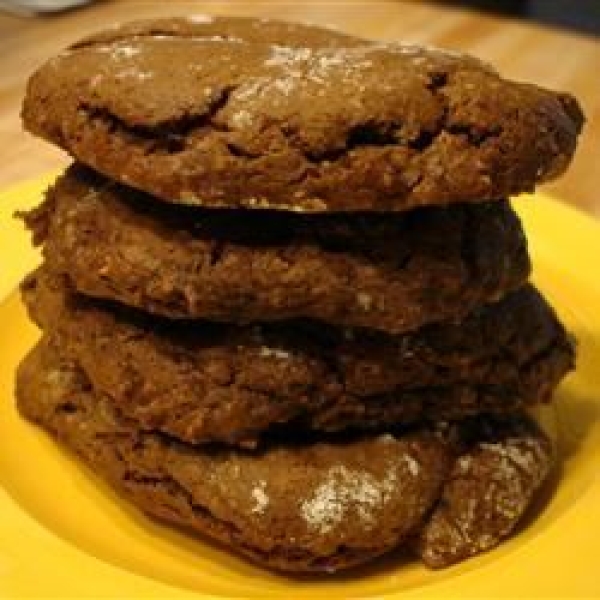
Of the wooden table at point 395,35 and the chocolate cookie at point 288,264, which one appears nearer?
the chocolate cookie at point 288,264

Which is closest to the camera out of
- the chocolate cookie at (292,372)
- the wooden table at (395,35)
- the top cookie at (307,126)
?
the top cookie at (307,126)

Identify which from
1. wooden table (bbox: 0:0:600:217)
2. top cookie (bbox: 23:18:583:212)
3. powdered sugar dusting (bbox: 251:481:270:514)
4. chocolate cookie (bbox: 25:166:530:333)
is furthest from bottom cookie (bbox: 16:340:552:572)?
wooden table (bbox: 0:0:600:217)

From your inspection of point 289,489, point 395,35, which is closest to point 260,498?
point 289,489

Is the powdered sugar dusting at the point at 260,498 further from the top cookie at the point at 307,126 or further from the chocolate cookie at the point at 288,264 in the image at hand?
the top cookie at the point at 307,126

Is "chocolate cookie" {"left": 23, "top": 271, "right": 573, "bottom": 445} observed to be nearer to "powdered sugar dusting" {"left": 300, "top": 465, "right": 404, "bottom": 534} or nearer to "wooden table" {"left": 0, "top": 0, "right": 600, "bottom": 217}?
"powdered sugar dusting" {"left": 300, "top": 465, "right": 404, "bottom": 534}

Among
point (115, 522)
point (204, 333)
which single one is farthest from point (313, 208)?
point (115, 522)

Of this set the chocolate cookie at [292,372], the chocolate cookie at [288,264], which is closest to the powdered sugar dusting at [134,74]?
the chocolate cookie at [288,264]
